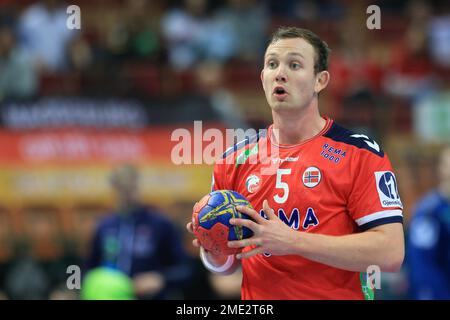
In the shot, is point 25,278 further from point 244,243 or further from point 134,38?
point 244,243

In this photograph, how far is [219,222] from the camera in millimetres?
4551

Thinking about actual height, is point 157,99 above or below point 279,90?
above

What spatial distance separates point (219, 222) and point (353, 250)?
0.74 metres

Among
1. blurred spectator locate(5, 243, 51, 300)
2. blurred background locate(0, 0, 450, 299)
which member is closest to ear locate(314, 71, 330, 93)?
blurred background locate(0, 0, 450, 299)

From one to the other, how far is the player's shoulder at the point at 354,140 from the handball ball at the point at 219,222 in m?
0.72

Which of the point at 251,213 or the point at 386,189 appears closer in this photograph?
the point at 251,213

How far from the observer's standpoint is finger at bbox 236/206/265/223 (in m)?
4.41

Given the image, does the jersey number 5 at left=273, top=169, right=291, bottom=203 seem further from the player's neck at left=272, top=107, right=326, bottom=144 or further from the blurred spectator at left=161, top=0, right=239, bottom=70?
the blurred spectator at left=161, top=0, right=239, bottom=70

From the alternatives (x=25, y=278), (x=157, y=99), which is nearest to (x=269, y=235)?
(x=25, y=278)

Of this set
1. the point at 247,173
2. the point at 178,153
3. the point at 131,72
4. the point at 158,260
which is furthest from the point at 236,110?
the point at 247,173

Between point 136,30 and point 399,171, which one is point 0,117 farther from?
point 399,171

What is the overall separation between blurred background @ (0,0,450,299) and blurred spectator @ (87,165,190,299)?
3.20ft

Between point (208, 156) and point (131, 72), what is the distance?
3.91 m

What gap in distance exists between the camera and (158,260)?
898cm
